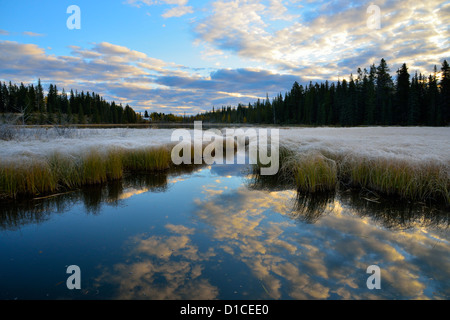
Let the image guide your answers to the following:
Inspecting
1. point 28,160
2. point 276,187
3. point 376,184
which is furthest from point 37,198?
point 376,184

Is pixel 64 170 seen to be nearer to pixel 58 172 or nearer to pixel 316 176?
pixel 58 172

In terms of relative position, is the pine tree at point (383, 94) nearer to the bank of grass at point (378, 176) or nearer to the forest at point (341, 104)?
the forest at point (341, 104)

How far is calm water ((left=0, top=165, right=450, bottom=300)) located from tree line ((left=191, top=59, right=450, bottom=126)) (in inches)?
1681

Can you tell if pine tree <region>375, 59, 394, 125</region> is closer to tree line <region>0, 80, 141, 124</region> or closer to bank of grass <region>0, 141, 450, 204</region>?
bank of grass <region>0, 141, 450, 204</region>

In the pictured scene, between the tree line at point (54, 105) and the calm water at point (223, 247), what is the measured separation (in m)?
59.3

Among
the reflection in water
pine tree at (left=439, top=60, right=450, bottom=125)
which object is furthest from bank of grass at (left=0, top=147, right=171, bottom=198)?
pine tree at (left=439, top=60, right=450, bottom=125)

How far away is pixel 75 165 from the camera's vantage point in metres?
8.45

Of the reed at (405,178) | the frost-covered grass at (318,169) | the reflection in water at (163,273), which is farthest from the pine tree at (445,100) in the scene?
the reflection in water at (163,273)

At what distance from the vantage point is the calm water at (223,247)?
312 cm

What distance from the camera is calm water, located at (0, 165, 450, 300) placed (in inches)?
123

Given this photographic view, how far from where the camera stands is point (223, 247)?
4207mm

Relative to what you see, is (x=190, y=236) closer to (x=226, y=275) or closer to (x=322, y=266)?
(x=226, y=275)

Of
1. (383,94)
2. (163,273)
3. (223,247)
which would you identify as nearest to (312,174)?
(223,247)
